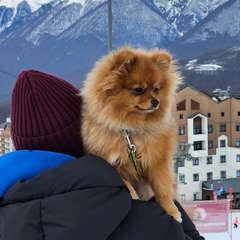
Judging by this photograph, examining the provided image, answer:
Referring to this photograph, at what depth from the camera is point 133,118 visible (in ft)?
2.03

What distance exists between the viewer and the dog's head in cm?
61

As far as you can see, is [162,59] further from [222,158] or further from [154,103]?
[222,158]

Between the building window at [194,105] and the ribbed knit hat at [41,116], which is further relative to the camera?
the building window at [194,105]

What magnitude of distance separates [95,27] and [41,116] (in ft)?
42.9

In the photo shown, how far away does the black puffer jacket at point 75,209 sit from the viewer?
41cm

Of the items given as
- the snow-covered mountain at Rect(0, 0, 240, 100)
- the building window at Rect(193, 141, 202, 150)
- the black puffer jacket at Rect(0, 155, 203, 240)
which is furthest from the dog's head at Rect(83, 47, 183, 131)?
the building window at Rect(193, 141, 202, 150)

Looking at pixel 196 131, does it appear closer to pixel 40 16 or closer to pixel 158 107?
pixel 40 16

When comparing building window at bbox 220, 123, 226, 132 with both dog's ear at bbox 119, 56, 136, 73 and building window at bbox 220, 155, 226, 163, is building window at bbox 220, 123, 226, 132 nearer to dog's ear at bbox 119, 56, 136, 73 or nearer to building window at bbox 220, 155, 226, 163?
building window at bbox 220, 155, 226, 163

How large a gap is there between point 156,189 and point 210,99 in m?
11.1

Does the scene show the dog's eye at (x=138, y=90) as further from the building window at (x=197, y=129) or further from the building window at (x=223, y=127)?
the building window at (x=223, y=127)

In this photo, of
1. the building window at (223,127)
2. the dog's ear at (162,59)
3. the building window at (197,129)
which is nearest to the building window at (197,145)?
the building window at (197,129)

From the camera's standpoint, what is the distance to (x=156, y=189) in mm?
607

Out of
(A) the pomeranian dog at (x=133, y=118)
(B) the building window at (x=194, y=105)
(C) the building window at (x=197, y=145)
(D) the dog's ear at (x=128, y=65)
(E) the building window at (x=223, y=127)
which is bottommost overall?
(C) the building window at (x=197, y=145)

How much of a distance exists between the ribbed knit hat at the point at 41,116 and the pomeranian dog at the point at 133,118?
33mm
